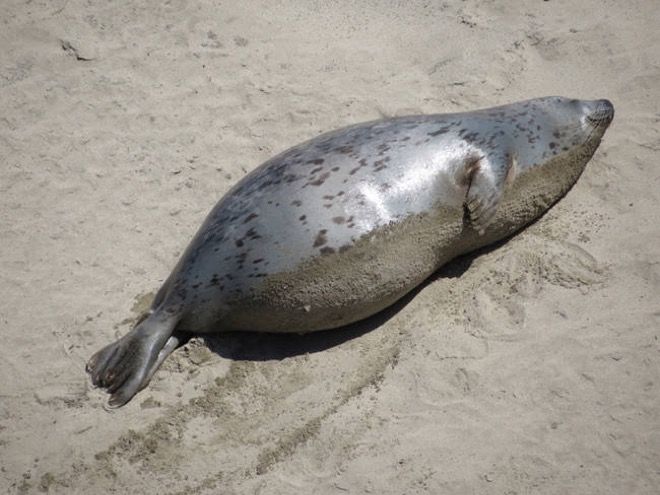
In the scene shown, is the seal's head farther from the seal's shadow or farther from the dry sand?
the seal's shadow

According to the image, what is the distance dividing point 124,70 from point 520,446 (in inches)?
156

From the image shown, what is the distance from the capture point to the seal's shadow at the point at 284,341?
13.1 ft

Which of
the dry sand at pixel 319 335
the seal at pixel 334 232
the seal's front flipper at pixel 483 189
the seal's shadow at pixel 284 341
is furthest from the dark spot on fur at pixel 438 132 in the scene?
the seal's shadow at pixel 284 341

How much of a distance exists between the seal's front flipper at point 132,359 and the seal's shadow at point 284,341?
260mm

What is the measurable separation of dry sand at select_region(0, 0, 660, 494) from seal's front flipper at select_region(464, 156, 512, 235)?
0.38 meters

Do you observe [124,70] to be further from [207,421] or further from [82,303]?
[207,421]

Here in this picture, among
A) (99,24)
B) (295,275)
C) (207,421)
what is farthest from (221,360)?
(99,24)

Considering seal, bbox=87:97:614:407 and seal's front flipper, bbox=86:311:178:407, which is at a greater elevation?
seal, bbox=87:97:614:407

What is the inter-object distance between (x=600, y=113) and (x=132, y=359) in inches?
124

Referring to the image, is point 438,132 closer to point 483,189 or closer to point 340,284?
point 483,189

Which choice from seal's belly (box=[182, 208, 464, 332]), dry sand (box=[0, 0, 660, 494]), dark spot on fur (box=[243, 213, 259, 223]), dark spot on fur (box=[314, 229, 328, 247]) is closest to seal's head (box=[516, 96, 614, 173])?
dry sand (box=[0, 0, 660, 494])

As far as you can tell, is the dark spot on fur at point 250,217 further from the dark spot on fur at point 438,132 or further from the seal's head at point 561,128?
the seal's head at point 561,128

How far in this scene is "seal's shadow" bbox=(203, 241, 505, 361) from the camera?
3992 mm

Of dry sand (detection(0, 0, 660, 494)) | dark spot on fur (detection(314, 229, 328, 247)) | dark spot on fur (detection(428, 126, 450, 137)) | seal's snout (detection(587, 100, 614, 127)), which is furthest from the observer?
seal's snout (detection(587, 100, 614, 127))
